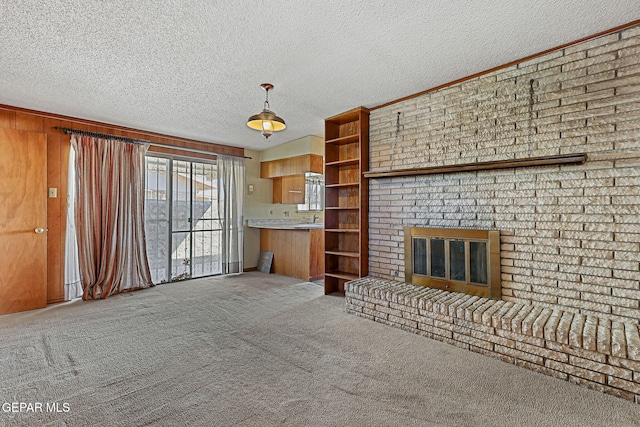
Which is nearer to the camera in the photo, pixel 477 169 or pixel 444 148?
pixel 477 169

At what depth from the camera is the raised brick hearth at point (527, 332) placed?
197 centimetres

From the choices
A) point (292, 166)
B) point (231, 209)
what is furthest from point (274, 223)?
point (292, 166)

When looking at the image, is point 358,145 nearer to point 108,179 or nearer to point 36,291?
point 108,179

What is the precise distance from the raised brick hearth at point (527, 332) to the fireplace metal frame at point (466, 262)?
12 centimetres

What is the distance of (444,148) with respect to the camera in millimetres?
3387

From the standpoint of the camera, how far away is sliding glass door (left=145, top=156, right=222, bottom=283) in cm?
507

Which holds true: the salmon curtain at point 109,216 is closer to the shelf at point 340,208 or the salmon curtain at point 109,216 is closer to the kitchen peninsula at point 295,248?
the kitchen peninsula at point 295,248

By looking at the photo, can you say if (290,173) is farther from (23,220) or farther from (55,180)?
(23,220)

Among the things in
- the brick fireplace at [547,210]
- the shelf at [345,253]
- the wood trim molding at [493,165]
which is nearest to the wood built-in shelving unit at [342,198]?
the shelf at [345,253]

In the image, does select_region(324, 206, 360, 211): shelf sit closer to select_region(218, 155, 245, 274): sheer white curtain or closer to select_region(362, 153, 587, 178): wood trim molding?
select_region(362, 153, 587, 178): wood trim molding

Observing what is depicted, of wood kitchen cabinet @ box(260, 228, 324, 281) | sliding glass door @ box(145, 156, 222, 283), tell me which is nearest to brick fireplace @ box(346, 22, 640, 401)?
wood kitchen cabinet @ box(260, 228, 324, 281)

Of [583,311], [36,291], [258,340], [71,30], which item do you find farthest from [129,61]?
[583,311]

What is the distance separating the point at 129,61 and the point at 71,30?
48 cm

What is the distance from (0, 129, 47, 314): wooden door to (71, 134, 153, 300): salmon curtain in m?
0.39
